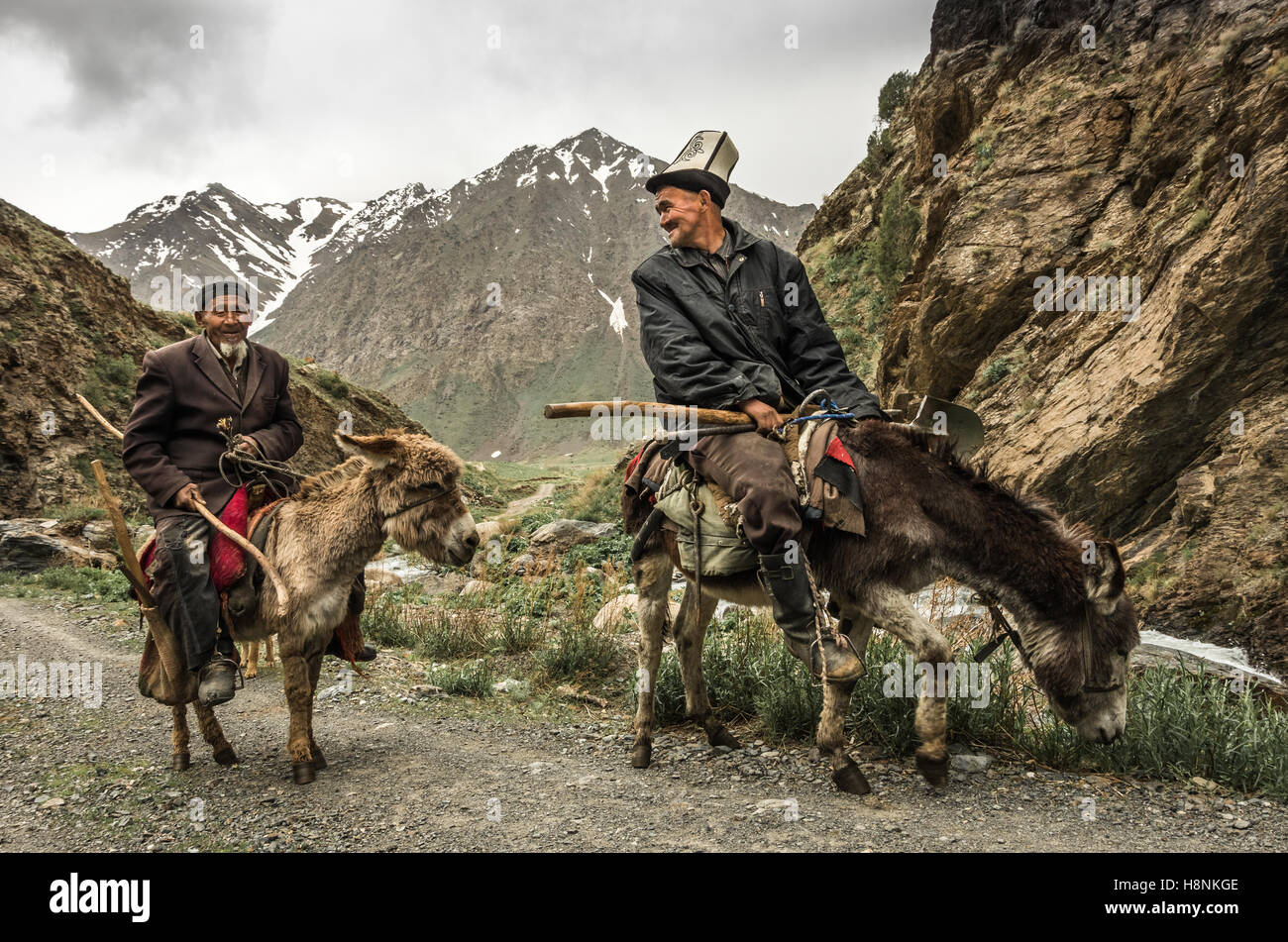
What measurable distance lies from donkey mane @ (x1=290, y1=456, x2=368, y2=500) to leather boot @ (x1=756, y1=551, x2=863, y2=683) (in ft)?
8.54

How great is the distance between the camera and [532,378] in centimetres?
14912

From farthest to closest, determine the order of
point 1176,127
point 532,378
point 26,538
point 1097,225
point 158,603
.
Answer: point 532,378 < point 26,538 < point 1097,225 < point 1176,127 < point 158,603

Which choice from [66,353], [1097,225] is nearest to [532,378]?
[66,353]

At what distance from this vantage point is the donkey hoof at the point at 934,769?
4.04 m

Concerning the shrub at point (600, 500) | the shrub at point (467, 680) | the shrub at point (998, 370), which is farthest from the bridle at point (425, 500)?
the shrub at point (600, 500)

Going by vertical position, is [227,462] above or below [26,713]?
above

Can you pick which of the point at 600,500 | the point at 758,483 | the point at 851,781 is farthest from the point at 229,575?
the point at 600,500

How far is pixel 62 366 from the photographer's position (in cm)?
1688

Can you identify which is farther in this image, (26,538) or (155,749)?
(26,538)

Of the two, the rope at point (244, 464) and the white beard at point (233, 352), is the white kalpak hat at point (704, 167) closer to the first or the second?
the white beard at point (233, 352)

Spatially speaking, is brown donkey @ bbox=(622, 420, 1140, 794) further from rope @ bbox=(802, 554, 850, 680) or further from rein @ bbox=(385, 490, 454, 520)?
rein @ bbox=(385, 490, 454, 520)

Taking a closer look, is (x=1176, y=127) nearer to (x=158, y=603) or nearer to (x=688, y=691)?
(x=688, y=691)

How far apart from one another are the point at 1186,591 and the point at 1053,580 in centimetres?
329

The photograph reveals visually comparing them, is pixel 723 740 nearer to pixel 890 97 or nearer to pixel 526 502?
pixel 526 502
